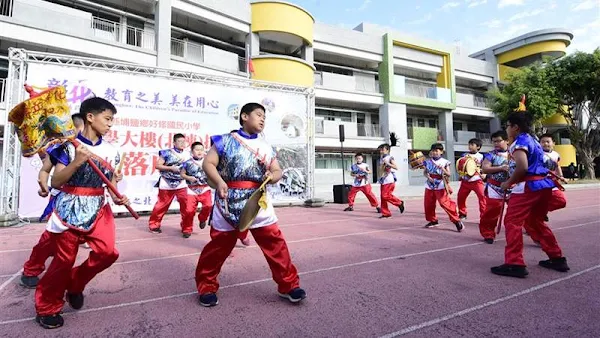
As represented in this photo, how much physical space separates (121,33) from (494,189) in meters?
16.1

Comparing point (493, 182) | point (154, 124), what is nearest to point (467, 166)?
point (493, 182)

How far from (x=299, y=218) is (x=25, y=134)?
6341 millimetres

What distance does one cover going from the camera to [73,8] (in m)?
13.8

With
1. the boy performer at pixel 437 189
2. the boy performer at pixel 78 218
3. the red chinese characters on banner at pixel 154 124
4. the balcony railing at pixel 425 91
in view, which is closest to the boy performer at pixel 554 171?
the boy performer at pixel 437 189

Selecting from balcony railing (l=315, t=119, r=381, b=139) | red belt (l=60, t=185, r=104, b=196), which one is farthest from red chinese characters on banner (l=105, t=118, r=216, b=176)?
balcony railing (l=315, t=119, r=381, b=139)

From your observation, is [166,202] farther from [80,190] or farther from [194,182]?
[80,190]

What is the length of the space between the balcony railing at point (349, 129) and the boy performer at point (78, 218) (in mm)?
17914

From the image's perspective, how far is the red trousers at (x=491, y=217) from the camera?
196 inches

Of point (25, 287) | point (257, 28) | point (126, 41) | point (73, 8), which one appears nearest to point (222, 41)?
point (257, 28)

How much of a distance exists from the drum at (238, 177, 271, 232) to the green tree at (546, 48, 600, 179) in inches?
1053

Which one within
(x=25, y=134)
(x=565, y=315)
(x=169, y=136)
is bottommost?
(x=565, y=315)

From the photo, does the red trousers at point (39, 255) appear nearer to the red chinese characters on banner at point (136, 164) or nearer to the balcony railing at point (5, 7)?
the red chinese characters on banner at point (136, 164)

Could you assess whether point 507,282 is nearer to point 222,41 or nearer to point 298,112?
point 298,112

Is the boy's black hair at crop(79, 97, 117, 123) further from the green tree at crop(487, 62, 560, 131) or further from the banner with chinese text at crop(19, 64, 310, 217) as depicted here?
the green tree at crop(487, 62, 560, 131)
